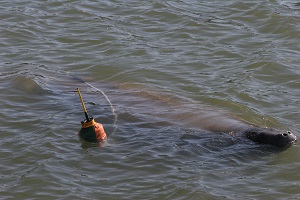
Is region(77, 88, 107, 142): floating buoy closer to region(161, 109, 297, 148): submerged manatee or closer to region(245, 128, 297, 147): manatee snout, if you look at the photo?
region(161, 109, 297, 148): submerged manatee

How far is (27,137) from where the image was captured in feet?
34.8

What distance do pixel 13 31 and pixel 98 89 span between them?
363 cm

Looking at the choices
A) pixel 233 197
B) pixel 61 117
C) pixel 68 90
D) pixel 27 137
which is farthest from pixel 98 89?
pixel 233 197

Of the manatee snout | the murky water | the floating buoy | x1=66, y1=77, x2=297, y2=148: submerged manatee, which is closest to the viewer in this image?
the murky water

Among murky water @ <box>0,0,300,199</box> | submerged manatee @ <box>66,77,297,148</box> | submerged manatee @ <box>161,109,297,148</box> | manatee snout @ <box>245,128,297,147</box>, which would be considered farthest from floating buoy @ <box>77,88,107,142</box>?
manatee snout @ <box>245,128,297,147</box>

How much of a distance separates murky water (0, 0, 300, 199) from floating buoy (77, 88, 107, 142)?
4.7 inches

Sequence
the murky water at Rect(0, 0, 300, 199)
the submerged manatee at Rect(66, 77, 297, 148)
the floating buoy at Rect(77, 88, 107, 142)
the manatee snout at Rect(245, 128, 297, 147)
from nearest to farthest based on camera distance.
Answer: the murky water at Rect(0, 0, 300, 199) → the manatee snout at Rect(245, 128, 297, 147) → the submerged manatee at Rect(66, 77, 297, 148) → the floating buoy at Rect(77, 88, 107, 142)

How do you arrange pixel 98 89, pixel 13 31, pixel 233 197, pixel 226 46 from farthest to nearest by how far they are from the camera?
pixel 13 31, pixel 226 46, pixel 98 89, pixel 233 197

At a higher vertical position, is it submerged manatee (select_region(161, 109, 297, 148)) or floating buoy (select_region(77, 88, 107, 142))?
floating buoy (select_region(77, 88, 107, 142))

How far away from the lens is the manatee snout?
9.77 metres

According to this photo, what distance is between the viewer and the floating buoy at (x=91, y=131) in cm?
1005

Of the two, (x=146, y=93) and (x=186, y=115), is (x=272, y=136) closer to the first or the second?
(x=186, y=115)

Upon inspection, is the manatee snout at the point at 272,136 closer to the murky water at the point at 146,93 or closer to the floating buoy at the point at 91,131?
the murky water at the point at 146,93

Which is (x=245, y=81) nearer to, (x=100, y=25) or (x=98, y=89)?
(x=98, y=89)
